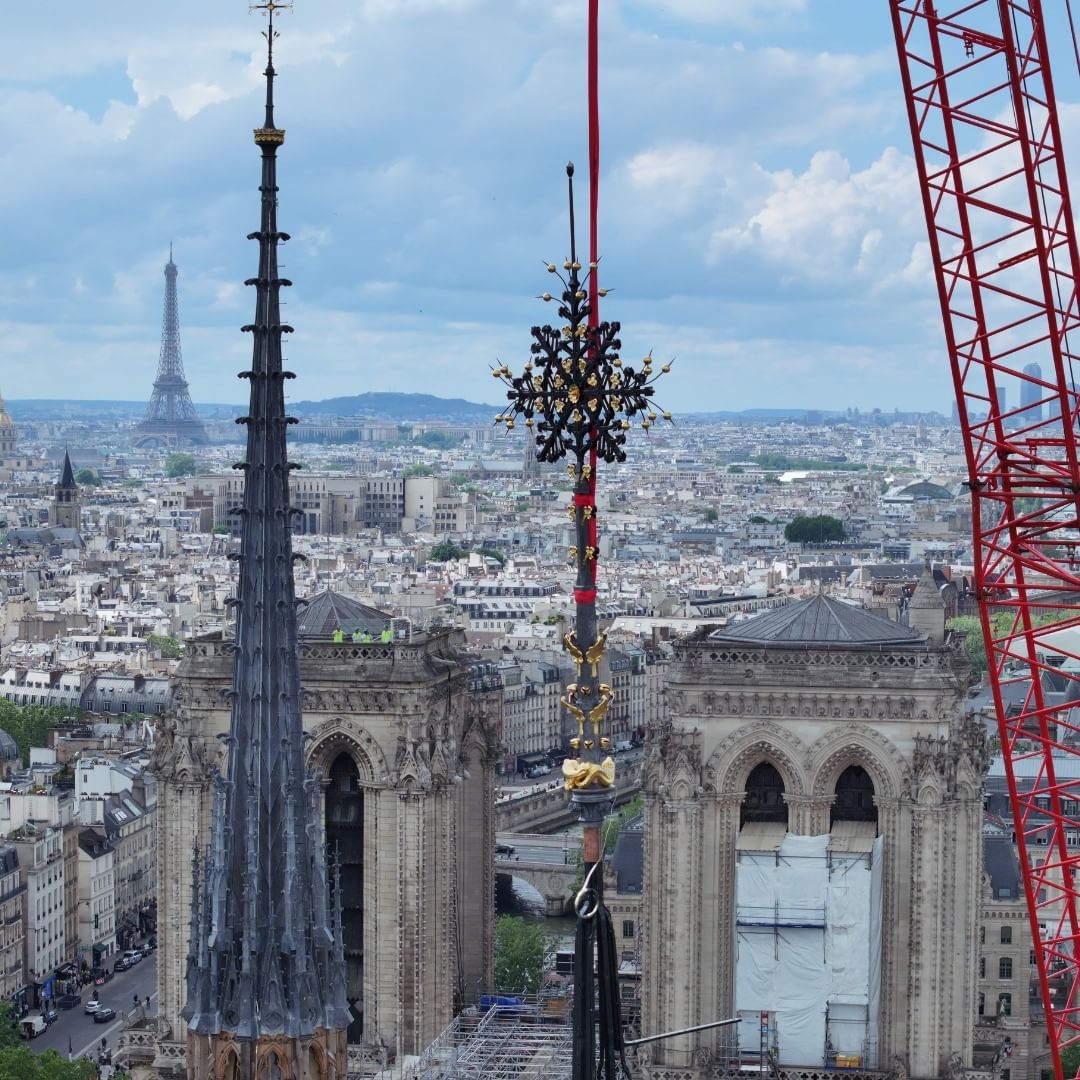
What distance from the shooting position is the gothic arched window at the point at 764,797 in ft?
170

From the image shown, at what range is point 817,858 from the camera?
50531 mm

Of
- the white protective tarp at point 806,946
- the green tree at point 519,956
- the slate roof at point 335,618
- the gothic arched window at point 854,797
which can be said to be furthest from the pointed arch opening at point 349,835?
the green tree at point 519,956

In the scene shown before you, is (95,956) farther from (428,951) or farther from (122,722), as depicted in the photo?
(428,951)

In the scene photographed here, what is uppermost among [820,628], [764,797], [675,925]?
[820,628]

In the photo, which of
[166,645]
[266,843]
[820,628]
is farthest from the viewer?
[166,645]

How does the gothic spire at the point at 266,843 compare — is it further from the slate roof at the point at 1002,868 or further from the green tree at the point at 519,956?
the slate roof at the point at 1002,868

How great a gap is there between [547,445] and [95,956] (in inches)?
2835

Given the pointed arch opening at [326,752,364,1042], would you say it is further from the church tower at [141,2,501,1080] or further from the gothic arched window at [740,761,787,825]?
the gothic arched window at [740,761,787,825]

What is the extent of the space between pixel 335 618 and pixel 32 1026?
30098 millimetres

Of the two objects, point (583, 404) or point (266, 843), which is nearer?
point (583, 404)

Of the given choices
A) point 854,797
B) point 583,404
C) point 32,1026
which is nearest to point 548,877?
point 32,1026

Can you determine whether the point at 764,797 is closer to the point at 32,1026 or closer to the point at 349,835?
the point at 349,835

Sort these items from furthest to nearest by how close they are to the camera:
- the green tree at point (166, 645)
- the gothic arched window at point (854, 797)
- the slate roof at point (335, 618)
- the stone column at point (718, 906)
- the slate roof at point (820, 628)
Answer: the green tree at point (166, 645), the slate roof at point (335, 618), the slate roof at point (820, 628), the gothic arched window at point (854, 797), the stone column at point (718, 906)

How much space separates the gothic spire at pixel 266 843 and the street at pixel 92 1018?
43965 millimetres
